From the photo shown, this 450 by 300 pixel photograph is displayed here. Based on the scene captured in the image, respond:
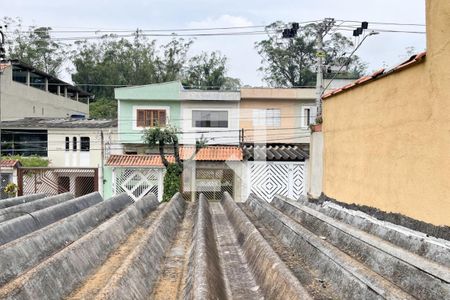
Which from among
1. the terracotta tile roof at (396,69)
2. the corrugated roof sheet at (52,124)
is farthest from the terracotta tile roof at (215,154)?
the terracotta tile roof at (396,69)

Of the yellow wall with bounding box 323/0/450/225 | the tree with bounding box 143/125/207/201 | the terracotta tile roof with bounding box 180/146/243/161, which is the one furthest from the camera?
the terracotta tile roof with bounding box 180/146/243/161

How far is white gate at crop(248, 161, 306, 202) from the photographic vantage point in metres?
20.0

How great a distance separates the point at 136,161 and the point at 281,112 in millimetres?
9617

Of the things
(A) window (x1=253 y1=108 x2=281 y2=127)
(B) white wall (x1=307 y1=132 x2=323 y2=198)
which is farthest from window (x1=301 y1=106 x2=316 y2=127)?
(B) white wall (x1=307 y1=132 x2=323 y2=198)

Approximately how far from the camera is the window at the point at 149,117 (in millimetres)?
24516

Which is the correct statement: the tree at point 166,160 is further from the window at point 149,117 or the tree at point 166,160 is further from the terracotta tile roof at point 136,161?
the window at point 149,117

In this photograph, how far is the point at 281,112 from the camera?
25.5m

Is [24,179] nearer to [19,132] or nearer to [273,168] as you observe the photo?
[19,132]

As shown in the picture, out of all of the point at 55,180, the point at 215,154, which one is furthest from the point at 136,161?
the point at 55,180

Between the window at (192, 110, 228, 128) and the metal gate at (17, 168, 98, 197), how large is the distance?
259 inches

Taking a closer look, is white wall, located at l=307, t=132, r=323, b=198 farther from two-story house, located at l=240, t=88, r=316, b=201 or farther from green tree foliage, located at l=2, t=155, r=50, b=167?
green tree foliage, located at l=2, t=155, r=50, b=167

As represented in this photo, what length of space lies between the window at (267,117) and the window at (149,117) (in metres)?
5.51

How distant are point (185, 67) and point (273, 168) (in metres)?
24.6

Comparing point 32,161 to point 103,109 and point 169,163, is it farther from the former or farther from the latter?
point 103,109
